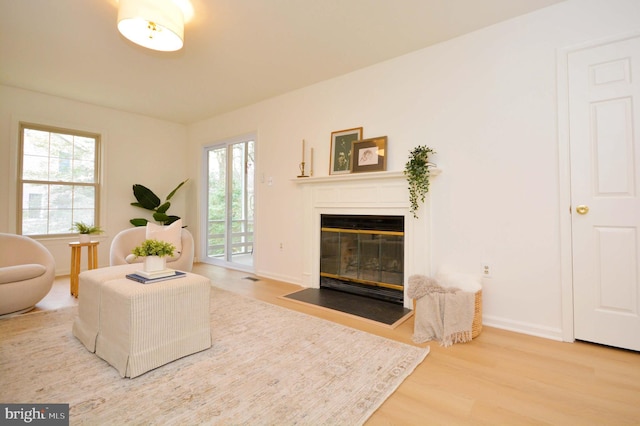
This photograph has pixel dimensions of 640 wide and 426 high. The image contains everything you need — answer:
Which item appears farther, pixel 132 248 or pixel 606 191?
pixel 132 248

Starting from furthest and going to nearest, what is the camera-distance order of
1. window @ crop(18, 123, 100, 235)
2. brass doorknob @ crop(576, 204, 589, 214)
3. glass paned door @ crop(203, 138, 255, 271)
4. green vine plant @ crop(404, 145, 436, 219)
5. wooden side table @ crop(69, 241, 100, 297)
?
glass paned door @ crop(203, 138, 255, 271) → window @ crop(18, 123, 100, 235) → wooden side table @ crop(69, 241, 100, 297) → green vine plant @ crop(404, 145, 436, 219) → brass doorknob @ crop(576, 204, 589, 214)

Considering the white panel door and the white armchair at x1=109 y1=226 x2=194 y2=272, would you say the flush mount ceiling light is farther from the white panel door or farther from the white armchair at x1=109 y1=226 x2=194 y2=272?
the white panel door

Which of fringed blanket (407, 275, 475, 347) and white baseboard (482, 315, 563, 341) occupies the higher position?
fringed blanket (407, 275, 475, 347)

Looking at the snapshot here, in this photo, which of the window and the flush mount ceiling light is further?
the window

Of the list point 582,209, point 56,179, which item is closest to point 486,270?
point 582,209

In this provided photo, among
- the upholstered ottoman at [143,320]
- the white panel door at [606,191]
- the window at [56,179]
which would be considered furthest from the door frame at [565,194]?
the window at [56,179]

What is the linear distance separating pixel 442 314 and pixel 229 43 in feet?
10.4

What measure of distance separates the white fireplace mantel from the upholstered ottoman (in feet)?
5.93

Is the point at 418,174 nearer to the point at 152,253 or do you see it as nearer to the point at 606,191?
the point at 606,191

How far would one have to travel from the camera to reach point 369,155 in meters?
3.32

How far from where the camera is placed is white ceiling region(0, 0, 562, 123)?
2418 millimetres

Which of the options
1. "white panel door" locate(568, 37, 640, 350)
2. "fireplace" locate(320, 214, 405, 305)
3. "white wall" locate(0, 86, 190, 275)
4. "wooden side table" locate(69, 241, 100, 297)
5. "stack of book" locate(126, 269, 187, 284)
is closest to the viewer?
"stack of book" locate(126, 269, 187, 284)

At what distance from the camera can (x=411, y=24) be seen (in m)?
2.60

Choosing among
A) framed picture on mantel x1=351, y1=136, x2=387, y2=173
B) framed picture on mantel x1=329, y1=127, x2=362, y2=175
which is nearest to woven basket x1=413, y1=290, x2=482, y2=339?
framed picture on mantel x1=351, y1=136, x2=387, y2=173
